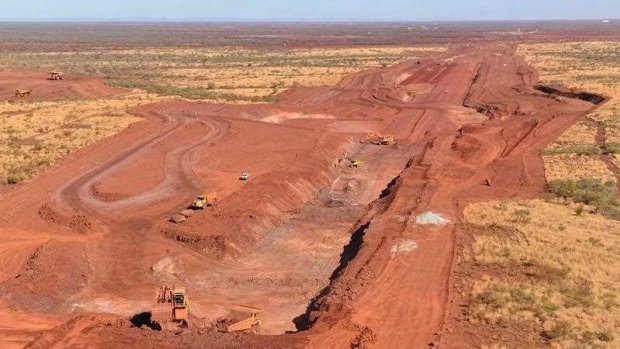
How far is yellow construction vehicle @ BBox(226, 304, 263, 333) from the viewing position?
21734 mm

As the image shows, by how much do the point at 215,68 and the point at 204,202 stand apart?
87442mm

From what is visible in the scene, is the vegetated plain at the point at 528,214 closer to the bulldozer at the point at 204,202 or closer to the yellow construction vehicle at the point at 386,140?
the yellow construction vehicle at the point at 386,140

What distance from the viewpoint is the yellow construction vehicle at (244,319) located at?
2173 centimetres

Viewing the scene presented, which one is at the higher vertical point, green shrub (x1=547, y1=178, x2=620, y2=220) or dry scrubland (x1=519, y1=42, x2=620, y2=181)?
dry scrubland (x1=519, y1=42, x2=620, y2=181)

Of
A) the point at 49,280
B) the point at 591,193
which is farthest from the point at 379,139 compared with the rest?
the point at 49,280

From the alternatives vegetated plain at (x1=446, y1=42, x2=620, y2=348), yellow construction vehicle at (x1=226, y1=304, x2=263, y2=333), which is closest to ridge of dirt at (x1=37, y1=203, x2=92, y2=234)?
yellow construction vehicle at (x1=226, y1=304, x2=263, y2=333)

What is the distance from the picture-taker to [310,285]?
27219 millimetres

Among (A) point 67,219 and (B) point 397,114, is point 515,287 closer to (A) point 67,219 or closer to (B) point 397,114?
(A) point 67,219

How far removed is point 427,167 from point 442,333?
76.8 feet

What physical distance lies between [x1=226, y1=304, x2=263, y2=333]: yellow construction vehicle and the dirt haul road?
82 centimetres

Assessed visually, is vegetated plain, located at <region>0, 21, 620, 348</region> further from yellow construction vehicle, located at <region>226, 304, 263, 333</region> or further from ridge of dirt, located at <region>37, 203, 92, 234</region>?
yellow construction vehicle, located at <region>226, 304, 263, 333</region>

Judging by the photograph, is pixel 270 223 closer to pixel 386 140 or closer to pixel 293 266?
pixel 293 266

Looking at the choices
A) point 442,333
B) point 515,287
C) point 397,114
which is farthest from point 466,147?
point 442,333

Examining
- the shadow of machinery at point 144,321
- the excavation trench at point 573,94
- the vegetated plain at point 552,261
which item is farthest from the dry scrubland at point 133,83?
the excavation trench at point 573,94
